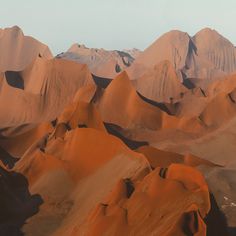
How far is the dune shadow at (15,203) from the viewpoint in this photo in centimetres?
2758

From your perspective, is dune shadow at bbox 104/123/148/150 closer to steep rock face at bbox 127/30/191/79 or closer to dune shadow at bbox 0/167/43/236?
dune shadow at bbox 0/167/43/236

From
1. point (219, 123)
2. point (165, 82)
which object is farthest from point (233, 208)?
point (165, 82)

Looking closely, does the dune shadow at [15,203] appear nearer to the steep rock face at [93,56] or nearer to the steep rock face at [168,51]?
the steep rock face at [93,56]

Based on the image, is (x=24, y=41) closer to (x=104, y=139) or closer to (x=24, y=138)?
(x=24, y=138)

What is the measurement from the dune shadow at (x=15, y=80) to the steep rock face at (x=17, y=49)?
37.5 m

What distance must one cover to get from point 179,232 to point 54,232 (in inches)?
419

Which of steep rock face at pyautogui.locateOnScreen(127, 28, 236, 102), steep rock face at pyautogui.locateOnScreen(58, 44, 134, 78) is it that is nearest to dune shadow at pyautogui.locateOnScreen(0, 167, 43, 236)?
steep rock face at pyautogui.locateOnScreen(127, 28, 236, 102)

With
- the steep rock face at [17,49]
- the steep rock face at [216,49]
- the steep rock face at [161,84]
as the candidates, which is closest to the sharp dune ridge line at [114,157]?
the steep rock face at [161,84]

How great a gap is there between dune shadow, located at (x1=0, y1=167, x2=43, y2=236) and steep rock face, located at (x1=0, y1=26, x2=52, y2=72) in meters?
78.5

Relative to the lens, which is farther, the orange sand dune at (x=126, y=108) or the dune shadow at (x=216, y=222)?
the orange sand dune at (x=126, y=108)

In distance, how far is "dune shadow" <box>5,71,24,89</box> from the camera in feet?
233

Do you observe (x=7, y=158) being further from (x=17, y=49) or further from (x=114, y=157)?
(x=17, y=49)

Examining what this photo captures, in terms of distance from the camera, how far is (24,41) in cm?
11694

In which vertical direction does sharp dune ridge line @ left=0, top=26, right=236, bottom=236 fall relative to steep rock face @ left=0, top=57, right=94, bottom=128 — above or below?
above
